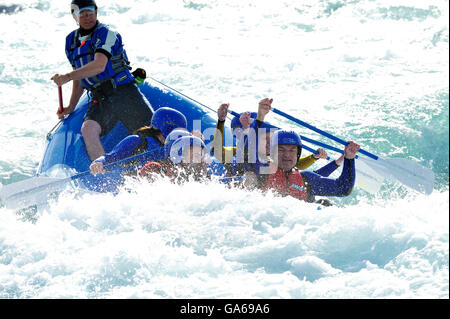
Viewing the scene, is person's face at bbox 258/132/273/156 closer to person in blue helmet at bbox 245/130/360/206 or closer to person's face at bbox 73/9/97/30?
person in blue helmet at bbox 245/130/360/206

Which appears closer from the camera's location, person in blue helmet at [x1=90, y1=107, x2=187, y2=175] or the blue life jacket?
person in blue helmet at [x1=90, y1=107, x2=187, y2=175]

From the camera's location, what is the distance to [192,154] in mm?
4504

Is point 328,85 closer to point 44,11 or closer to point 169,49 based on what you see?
point 169,49

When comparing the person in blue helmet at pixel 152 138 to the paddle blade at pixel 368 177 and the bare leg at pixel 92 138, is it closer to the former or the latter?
the bare leg at pixel 92 138

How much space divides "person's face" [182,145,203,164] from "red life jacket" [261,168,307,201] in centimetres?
48

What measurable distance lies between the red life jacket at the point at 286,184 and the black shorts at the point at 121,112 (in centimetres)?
132

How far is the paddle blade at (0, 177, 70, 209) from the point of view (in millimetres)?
4750

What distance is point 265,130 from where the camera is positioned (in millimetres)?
4742

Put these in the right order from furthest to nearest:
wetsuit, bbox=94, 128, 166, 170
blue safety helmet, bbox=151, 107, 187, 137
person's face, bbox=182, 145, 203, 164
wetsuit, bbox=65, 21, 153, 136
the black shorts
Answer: the black shorts < wetsuit, bbox=65, 21, 153, 136 < blue safety helmet, bbox=151, 107, 187, 137 < wetsuit, bbox=94, 128, 166, 170 < person's face, bbox=182, 145, 203, 164

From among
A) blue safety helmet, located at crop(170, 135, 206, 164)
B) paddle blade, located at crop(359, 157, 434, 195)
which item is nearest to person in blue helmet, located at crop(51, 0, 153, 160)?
blue safety helmet, located at crop(170, 135, 206, 164)

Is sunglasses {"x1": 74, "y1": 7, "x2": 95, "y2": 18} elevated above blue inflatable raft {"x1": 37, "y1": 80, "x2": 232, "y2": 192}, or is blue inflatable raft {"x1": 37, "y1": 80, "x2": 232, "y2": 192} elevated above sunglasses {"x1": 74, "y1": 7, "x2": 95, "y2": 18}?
sunglasses {"x1": 74, "y1": 7, "x2": 95, "y2": 18}

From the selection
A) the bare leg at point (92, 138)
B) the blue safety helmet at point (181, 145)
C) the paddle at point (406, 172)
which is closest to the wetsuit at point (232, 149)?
→ the blue safety helmet at point (181, 145)

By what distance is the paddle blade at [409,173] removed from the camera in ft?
16.8

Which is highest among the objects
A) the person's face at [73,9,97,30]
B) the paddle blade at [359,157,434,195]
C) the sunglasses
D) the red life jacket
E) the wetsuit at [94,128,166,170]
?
→ the sunglasses
